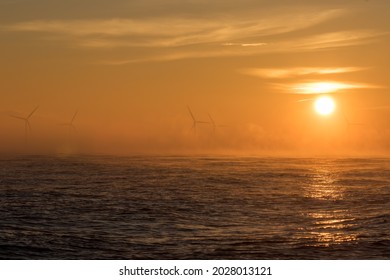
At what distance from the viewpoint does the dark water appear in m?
52.7

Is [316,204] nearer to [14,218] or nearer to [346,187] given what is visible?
[346,187]

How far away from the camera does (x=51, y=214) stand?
7344cm

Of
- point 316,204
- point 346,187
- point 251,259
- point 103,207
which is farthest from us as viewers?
point 346,187

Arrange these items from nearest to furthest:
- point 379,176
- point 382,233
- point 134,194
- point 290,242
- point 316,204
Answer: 1. point 290,242
2. point 382,233
3. point 316,204
4. point 134,194
5. point 379,176

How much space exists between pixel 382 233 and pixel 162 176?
7203 cm

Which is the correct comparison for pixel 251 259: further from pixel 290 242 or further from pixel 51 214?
pixel 51 214

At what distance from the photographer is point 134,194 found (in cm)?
→ 9562

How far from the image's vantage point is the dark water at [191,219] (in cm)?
5266

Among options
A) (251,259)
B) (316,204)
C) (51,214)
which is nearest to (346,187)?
(316,204)

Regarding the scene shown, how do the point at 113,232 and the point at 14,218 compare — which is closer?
the point at 113,232

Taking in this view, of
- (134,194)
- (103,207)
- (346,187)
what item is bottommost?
(103,207)

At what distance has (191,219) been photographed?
228ft

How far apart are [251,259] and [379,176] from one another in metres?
91.2

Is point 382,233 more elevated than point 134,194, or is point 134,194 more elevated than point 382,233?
point 134,194
